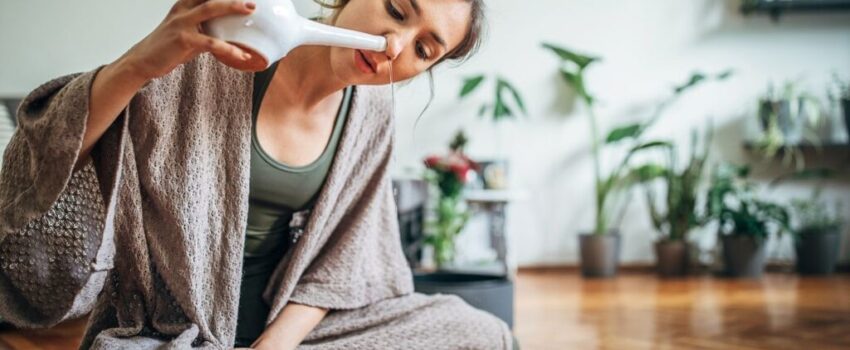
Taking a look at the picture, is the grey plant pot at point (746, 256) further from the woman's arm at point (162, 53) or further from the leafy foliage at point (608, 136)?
the woman's arm at point (162, 53)

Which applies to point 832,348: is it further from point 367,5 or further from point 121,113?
point 121,113

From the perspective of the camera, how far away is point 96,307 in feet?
3.32

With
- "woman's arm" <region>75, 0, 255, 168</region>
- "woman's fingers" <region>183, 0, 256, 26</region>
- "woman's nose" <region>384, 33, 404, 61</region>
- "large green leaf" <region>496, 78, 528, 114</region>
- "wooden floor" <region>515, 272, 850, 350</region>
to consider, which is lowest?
"wooden floor" <region>515, 272, 850, 350</region>

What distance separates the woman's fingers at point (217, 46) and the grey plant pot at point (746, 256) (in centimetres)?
330

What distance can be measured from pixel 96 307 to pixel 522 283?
2.57 m

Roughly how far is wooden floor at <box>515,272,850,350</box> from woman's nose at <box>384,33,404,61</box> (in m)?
1.07

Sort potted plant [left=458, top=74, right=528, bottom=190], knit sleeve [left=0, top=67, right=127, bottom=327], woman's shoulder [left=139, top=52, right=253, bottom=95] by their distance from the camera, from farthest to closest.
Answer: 1. potted plant [left=458, top=74, right=528, bottom=190]
2. woman's shoulder [left=139, top=52, right=253, bottom=95]
3. knit sleeve [left=0, top=67, right=127, bottom=327]

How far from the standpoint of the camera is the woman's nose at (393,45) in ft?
3.20

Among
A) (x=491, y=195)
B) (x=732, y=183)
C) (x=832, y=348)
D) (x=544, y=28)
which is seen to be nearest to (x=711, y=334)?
(x=832, y=348)

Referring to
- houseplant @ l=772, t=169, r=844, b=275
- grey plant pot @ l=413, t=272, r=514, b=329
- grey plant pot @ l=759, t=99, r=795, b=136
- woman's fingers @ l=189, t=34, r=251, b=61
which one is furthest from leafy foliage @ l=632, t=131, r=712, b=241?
woman's fingers @ l=189, t=34, r=251, b=61

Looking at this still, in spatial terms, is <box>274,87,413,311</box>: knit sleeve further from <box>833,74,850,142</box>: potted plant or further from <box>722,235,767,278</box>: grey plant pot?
<box>833,74,850,142</box>: potted plant

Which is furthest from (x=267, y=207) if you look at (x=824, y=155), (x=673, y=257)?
(x=824, y=155)

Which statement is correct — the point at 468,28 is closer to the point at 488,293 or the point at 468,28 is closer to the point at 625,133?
the point at 488,293

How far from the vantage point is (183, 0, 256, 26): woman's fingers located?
69 centimetres
